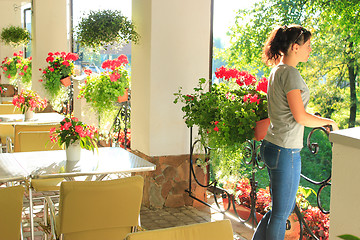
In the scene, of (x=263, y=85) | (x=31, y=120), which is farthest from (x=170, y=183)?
(x=31, y=120)

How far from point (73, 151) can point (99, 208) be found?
91 centimetres

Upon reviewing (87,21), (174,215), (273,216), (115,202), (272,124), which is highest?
(87,21)

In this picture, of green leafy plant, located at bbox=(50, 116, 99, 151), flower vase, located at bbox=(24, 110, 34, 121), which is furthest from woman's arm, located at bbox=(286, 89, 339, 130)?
flower vase, located at bbox=(24, 110, 34, 121)

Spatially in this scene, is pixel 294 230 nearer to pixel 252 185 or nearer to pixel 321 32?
pixel 252 185

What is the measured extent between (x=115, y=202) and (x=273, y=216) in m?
0.99

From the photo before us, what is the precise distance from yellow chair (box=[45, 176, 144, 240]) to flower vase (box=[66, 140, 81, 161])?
29.4 inches

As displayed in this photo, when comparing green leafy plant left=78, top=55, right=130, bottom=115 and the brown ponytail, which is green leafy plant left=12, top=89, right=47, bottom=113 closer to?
green leafy plant left=78, top=55, right=130, bottom=115

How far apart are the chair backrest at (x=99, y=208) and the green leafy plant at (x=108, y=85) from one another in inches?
110

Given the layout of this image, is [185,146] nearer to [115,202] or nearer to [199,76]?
[199,76]

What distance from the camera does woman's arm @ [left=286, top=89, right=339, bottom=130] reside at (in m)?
2.59

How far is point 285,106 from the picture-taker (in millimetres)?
2693

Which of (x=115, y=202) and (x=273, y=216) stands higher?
(x=115, y=202)

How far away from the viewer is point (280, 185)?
2734 mm

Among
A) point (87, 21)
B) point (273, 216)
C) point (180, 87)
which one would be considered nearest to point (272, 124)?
point (273, 216)
